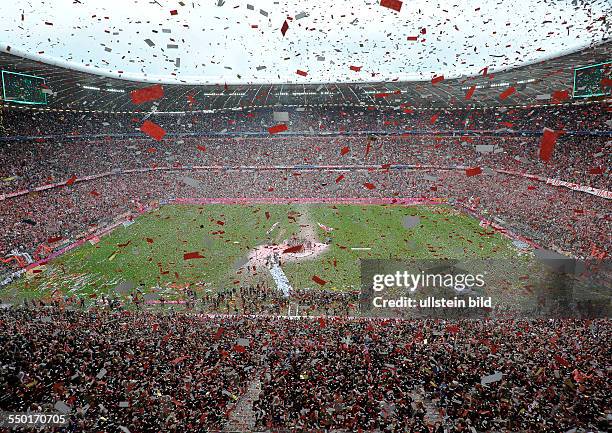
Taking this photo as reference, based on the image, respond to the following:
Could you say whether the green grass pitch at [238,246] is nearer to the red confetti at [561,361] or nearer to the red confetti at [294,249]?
the red confetti at [294,249]

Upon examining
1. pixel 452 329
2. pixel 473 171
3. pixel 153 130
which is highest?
pixel 153 130

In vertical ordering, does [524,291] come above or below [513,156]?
below

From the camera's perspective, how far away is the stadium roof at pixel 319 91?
70.0 ft

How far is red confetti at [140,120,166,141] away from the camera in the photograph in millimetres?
41344

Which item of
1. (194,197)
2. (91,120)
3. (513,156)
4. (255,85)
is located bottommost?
(194,197)

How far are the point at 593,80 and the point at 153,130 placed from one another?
3784cm

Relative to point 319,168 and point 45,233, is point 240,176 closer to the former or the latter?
point 319,168

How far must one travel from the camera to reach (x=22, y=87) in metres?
23.0

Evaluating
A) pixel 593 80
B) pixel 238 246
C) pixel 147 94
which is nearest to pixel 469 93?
pixel 593 80

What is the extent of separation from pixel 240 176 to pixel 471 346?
31.4 m

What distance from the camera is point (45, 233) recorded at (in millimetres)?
21781

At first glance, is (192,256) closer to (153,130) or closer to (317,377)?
(317,377)

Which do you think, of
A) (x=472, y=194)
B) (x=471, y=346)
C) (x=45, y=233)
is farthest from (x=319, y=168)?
(x=471, y=346)

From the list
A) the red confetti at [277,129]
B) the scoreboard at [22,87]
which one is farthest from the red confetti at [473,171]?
the scoreboard at [22,87]
